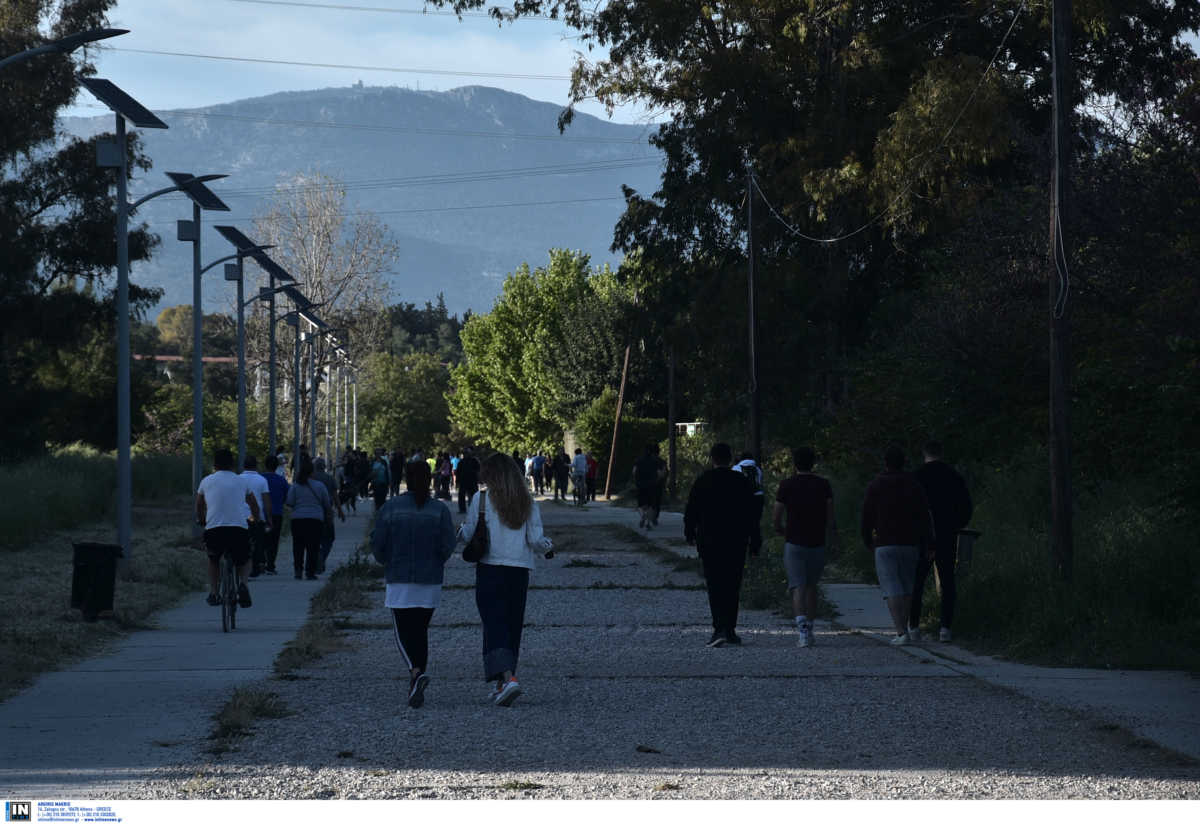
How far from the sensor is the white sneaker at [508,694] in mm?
11445

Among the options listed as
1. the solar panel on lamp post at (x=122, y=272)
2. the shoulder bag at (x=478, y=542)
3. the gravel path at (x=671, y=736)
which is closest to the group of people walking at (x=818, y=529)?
the gravel path at (x=671, y=736)

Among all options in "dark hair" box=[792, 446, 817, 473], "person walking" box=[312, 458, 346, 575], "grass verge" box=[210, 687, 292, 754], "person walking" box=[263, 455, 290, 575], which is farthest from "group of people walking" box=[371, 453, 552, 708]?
"person walking" box=[312, 458, 346, 575]

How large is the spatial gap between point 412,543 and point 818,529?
490cm

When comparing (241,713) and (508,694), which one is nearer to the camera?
(241,713)

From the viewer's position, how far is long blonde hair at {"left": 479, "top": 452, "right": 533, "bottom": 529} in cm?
1180

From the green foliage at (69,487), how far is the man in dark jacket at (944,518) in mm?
19718

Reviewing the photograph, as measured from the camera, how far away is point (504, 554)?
1182 cm

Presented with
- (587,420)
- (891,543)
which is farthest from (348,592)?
(587,420)

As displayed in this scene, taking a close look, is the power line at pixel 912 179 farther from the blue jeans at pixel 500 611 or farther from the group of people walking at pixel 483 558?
the blue jeans at pixel 500 611

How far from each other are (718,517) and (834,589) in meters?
7.05

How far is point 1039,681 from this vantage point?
1276 centimetres

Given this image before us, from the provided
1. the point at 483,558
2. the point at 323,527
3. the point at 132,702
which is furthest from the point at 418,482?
the point at 323,527

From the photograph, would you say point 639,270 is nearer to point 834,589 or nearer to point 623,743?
point 834,589

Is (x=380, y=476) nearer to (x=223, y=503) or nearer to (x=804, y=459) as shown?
(x=223, y=503)
